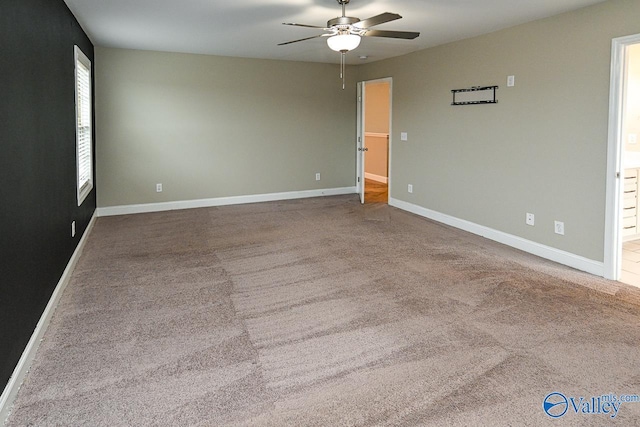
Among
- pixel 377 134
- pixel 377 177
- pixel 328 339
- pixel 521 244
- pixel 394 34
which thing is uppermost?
pixel 394 34

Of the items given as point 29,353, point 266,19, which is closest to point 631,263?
point 266,19

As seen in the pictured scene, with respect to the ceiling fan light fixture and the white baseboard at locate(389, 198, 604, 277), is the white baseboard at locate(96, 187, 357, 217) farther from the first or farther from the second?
the ceiling fan light fixture

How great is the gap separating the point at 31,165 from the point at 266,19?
2707mm

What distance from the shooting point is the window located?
16.2 ft

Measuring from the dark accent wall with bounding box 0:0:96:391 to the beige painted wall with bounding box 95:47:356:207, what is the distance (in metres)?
2.30

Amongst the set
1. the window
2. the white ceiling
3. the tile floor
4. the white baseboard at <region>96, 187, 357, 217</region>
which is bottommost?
the tile floor

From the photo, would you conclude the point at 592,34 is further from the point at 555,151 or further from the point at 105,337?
the point at 105,337

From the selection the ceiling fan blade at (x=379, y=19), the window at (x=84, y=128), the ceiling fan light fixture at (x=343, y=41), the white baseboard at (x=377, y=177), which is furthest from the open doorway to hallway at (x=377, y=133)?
the ceiling fan blade at (x=379, y=19)

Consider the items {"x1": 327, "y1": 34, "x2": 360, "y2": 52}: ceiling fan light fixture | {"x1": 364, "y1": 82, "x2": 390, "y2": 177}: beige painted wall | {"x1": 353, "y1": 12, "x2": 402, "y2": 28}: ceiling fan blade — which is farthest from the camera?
{"x1": 364, "y1": 82, "x2": 390, "y2": 177}: beige painted wall

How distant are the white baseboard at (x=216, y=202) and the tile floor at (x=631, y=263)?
4.46m

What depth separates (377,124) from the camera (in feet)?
33.3

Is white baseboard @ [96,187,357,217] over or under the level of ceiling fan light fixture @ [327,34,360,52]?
under

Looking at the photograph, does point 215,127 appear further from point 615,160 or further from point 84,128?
point 615,160

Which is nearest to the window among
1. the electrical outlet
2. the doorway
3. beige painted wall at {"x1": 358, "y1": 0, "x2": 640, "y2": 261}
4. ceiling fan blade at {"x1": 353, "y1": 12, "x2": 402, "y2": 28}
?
ceiling fan blade at {"x1": 353, "y1": 12, "x2": 402, "y2": 28}
